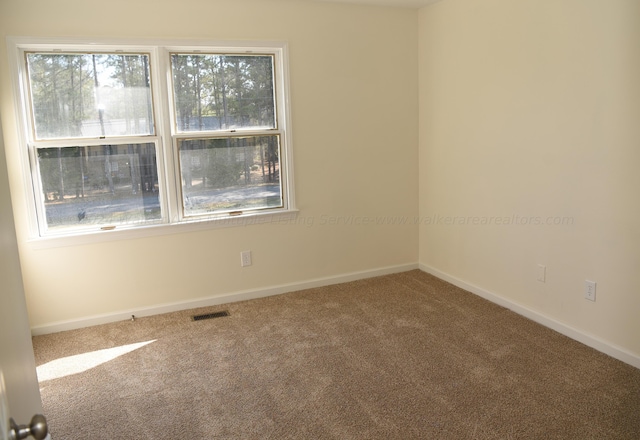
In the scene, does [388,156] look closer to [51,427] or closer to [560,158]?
[560,158]

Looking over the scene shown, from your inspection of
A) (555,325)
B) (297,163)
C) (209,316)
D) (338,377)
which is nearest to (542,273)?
(555,325)

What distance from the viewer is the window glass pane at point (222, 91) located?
3.78 meters

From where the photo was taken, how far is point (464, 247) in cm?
414

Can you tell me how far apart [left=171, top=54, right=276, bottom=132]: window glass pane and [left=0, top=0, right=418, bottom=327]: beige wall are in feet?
0.64

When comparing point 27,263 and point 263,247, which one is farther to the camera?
point 263,247

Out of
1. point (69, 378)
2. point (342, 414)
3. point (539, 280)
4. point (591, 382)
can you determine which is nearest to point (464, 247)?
point (539, 280)

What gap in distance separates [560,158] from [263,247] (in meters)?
2.34

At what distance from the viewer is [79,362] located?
10.2 feet

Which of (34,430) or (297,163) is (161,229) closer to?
(297,163)

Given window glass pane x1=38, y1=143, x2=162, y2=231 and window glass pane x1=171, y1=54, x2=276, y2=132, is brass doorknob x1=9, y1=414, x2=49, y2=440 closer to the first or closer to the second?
window glass pane x1=38, y1=143, x2=162, y2=231

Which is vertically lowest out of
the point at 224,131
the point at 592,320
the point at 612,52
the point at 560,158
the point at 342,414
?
the point at 342,414

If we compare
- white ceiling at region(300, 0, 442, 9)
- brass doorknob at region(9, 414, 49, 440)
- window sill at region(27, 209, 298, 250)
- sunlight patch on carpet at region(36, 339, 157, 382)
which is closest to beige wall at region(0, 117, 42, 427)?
brass doorknob at region(9, 414, 49, 440)

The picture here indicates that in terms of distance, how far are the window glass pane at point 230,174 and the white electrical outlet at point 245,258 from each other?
37cm

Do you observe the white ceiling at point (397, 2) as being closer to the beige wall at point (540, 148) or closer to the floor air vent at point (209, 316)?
the beige wall at point (540, 148)
